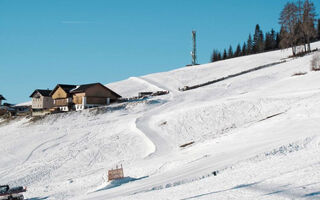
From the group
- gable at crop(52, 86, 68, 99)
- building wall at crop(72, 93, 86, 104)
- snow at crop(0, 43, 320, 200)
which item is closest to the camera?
snow at crop(0, 43, 320, 200)

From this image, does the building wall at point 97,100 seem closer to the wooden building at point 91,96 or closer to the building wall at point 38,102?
the wooden building at point 91,96

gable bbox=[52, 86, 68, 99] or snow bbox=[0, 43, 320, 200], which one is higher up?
gable bbox=[52, 86, 68, 99]

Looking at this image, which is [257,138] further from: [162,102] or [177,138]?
[162,102]

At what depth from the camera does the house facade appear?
200ft

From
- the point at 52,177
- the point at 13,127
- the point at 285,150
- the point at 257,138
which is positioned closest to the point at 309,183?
the point at 285,150

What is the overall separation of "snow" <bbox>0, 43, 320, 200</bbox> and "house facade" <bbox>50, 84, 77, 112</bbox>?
802cm

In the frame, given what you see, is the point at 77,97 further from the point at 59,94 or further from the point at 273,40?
the point at 273,40

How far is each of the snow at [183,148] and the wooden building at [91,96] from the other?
18.6 ft

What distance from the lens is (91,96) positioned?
5738 cm

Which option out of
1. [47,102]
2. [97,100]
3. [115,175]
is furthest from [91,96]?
[115,175]

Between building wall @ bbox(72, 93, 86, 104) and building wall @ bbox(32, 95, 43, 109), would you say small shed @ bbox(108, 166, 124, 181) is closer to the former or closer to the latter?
building wall @ bbox(72, 93, 86, 104)

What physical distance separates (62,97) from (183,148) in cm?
3996

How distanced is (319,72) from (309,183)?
40.9 meters

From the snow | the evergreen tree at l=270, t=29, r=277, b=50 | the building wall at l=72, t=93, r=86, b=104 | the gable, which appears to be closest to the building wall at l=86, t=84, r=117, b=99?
the building wall at l=72, t=93, r=86, b=104
